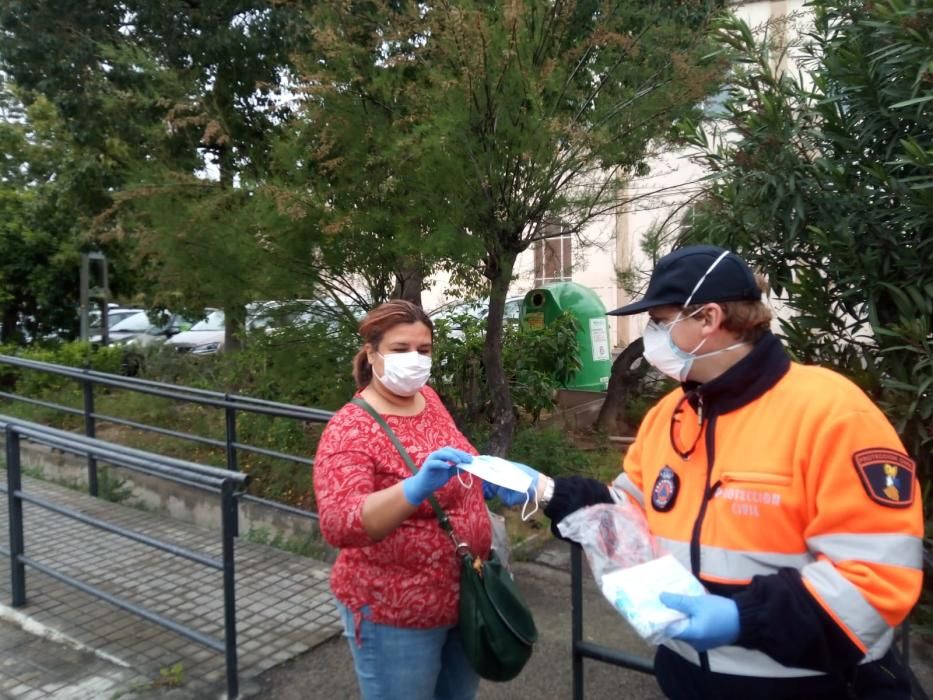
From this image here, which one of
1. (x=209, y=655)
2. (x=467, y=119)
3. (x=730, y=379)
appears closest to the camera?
(x=730, y=379)

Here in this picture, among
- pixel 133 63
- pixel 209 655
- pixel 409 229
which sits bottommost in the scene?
pixel 209 655

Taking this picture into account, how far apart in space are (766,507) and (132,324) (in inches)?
836

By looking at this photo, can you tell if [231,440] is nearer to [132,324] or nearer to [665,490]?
[665,490]

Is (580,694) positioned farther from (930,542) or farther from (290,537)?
(290,537)

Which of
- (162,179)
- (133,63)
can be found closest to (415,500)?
(162,179)

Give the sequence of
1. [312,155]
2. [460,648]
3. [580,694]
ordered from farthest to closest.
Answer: [312,155]
[580,694]
[460,648]

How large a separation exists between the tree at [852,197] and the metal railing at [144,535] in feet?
8.92

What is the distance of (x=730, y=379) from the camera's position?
1.63 m

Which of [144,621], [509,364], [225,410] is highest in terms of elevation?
[509,364]

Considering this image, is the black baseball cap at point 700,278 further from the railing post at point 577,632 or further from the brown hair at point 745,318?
the railing post at point 577,632

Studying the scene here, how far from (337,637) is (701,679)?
2641 mm

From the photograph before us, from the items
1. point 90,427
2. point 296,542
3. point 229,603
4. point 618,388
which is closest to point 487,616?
point 229,603

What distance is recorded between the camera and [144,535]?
12.6 feet

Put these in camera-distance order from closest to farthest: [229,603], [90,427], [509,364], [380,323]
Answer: [380,323] → [229,603] → [90,427] → [509,364]
